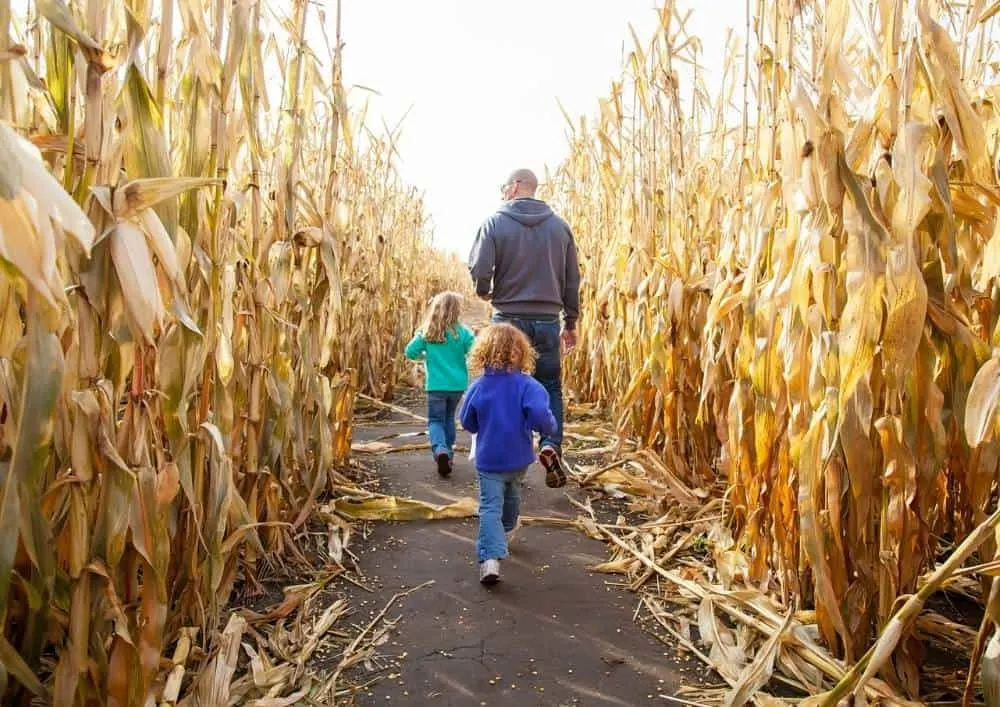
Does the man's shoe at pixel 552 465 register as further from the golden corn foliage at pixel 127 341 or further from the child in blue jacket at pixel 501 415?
the golden corn foliage at pixel 127 341

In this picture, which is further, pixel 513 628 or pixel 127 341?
pixel 513 628

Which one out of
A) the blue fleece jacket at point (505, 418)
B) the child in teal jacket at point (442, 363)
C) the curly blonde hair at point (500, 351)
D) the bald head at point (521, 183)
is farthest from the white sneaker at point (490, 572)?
the bald head at point (521, 183)

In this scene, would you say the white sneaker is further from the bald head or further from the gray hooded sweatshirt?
the bald head

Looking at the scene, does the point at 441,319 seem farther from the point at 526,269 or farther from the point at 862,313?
the point at 862,313

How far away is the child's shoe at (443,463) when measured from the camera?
3979 mm

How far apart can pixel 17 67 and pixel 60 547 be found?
904mm

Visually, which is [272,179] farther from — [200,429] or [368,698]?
[368,698]

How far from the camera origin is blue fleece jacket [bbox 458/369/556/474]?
2.80 meters

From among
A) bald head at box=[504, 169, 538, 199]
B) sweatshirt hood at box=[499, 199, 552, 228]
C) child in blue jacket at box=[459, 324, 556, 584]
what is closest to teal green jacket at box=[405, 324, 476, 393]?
sweatshirt hood at box=[499, 199, 552, 228]

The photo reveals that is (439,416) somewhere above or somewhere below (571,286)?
below

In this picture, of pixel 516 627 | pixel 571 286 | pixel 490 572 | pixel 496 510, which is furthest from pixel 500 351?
pixel 571 286

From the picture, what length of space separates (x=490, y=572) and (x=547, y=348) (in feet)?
5.22

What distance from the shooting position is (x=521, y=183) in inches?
158

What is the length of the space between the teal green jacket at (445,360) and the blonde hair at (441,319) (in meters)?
0.04
